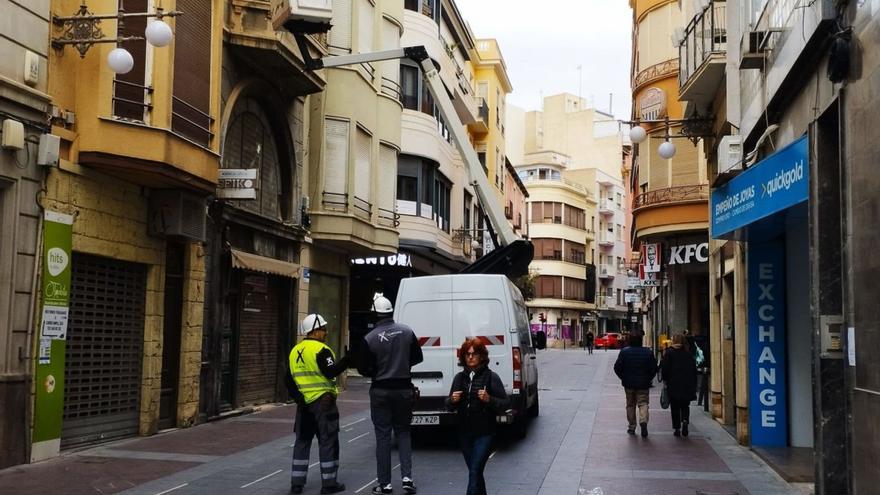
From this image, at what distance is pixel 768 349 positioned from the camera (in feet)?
43.2

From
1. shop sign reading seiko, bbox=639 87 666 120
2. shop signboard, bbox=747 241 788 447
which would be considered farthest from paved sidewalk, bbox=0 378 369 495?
shop sign reading seiko, bbox=639 87 666 120

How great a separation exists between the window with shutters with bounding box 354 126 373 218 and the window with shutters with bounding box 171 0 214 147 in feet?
28.0

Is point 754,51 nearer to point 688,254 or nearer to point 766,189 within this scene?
point 766,189

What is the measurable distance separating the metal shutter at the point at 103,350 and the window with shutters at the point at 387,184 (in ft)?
39.0

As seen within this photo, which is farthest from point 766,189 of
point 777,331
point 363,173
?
point 363,173

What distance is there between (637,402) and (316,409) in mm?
7264

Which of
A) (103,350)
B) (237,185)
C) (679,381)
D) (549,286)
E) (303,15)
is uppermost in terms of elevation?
(303,15)

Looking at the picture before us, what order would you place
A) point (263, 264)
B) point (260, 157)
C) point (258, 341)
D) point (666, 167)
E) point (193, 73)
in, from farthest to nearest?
point (666, 167)
point (258, 341)
point (260, 157)
point (263, 264)
point (193, 73)

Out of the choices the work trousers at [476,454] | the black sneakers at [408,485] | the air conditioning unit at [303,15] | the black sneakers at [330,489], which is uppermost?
the air conditioning unit at [303,15]

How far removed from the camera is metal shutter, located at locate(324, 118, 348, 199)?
895 inches

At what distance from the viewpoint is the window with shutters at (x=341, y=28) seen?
75.7 ft

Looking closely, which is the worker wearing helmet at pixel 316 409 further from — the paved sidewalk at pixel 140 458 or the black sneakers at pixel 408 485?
the paved sidewalk at pixel 140 458

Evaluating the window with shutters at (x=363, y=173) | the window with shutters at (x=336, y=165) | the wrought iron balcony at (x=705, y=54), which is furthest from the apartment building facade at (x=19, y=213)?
the window with shutters at (x=363, y=173)

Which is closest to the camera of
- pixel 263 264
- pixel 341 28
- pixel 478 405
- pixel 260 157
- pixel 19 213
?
pixel 478 405
